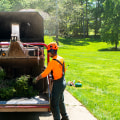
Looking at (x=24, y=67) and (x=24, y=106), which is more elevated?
(x=24, y=67)

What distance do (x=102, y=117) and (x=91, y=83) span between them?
436cm

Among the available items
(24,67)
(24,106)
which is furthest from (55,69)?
(24,67)

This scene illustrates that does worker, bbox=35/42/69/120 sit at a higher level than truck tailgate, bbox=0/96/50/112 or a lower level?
higher

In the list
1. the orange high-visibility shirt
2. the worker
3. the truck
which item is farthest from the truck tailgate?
the orange high-visibility shirt

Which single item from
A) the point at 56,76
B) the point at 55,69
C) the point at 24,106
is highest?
the point at 55,69

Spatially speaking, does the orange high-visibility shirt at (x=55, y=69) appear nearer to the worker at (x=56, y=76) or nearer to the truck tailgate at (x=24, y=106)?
the worker at (x=56, y=76)

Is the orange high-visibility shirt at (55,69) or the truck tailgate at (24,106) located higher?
the orange high-visibility shirt at (55,69)

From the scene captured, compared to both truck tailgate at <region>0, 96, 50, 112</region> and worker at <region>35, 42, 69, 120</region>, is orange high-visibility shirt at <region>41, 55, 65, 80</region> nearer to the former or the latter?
worker at <region>35, 42, 69, 120</region>

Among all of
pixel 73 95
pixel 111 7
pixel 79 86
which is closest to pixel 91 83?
pixel 79 86

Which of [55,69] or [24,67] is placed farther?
[24,67]

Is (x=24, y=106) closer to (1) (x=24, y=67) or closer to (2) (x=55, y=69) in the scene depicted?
(2) (x=55, y=69)

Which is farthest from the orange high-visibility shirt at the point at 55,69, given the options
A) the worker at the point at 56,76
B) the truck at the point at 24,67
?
the truck at the point at 24,67

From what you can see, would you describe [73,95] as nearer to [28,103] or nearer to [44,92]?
[44,92]

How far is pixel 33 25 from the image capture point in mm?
9055
